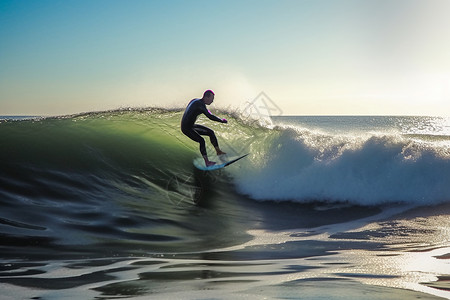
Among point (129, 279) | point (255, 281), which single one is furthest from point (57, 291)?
point (255, 281)

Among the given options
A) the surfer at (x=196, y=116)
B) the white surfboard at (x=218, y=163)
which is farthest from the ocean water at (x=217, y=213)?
the surfer at (x=196, y=116)

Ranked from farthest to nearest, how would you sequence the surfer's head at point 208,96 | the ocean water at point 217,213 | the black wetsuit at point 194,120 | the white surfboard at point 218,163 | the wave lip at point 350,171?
the wave lip at point 350,171
the white surfboard at point 218,163
the black wetsuit at point 194,120
the surfer's head at point 208,96
the ocean water at point 217,213

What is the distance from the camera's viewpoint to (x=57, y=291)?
13.5ft

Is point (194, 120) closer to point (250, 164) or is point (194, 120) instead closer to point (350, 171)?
point (250, 164)

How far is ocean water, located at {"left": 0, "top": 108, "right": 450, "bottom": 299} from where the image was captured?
450 centimetres

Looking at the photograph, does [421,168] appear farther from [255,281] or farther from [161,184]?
[255,281]

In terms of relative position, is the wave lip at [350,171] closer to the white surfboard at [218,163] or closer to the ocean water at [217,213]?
the ocean water at [217,213]

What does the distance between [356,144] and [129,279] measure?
29.9 feet

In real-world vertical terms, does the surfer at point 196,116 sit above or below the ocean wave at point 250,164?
above

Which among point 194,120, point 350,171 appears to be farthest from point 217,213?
point 350,171

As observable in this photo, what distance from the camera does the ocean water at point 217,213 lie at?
450cm

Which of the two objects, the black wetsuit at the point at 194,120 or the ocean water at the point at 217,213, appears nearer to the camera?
the ocean water at the point at 217,213

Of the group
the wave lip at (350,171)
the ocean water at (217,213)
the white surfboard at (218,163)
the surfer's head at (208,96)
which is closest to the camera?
the ocean water at (217,213)

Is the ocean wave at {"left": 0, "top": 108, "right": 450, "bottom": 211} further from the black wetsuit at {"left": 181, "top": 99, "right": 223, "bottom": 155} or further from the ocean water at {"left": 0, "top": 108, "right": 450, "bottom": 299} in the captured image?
the black wetsuit at {"left": 181, "top": 99, "right": 223, "bottom": 155}
